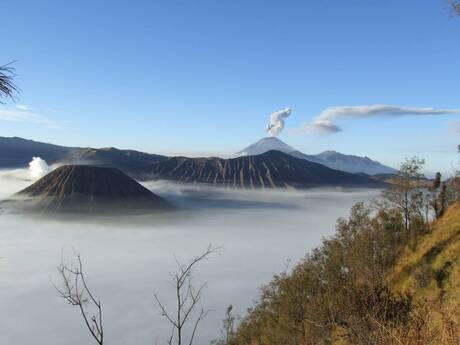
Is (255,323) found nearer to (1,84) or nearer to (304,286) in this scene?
(304,286)

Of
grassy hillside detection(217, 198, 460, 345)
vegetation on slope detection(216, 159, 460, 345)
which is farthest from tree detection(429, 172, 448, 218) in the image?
grassy hillside detection(217, 198, 460, 345)

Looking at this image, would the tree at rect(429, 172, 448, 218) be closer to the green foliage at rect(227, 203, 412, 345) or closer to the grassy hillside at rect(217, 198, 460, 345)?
the grassy hillside at rect(217, 198, 460, 345)

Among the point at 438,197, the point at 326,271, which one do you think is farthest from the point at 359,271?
the point at 438,197

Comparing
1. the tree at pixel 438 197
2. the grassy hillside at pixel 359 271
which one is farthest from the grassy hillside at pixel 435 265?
the tree at pixel 438 197

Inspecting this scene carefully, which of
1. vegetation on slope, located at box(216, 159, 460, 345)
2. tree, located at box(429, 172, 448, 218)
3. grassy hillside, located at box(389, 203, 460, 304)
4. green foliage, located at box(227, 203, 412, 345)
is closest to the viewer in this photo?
grassy hillside, located at box(389, 203, 460, 304)

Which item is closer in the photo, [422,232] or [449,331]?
[449,331]

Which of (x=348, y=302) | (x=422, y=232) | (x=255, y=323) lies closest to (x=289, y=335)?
(x=255, y=323)
